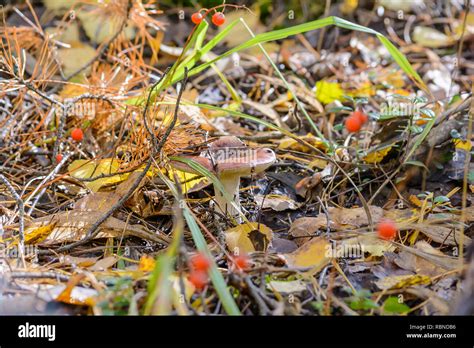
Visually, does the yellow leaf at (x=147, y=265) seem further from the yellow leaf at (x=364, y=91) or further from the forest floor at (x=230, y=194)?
the yellow leaf at (x=364, y=91)

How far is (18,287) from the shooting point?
101cm

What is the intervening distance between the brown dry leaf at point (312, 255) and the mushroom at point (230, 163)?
17cm

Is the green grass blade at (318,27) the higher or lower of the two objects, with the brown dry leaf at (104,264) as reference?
higher

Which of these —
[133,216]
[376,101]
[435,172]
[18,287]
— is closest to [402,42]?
[376,101]

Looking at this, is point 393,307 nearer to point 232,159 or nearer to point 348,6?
point 232,159

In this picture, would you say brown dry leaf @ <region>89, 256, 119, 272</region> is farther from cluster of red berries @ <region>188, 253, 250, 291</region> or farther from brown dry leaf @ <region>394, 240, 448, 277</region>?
brown dry leaf @ <region>394, 240, 448, 277</region>

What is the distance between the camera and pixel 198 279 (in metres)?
0.90

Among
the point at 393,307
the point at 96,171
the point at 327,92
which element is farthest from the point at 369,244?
the point at 327,92

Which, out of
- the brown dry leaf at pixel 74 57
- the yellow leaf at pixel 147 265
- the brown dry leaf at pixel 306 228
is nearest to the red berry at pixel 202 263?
the yellow leaf at pixel 147 265

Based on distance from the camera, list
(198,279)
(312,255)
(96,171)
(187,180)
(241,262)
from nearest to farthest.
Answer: (198,279)
(241,262)
(312,255)
(187,180)
(96,171)

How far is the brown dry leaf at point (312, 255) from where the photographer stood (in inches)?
42.8

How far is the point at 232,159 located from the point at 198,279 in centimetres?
34
